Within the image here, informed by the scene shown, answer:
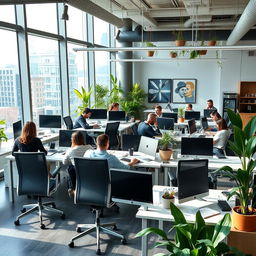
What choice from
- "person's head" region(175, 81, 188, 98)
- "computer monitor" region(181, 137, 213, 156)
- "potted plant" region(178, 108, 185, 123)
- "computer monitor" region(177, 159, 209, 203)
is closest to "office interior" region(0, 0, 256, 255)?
"person's head" region(175, 81, 188, 98)

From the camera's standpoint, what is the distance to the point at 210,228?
285 cm

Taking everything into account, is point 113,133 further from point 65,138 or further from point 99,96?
point 99,96

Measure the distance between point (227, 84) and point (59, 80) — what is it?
6.90m

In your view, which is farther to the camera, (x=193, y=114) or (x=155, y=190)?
(x=193, y=114)

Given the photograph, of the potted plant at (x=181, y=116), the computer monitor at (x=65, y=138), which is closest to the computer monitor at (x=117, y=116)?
the potted plant at (x=181, y=116)

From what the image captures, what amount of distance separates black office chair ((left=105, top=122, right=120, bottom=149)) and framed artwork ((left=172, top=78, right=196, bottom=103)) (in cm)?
599

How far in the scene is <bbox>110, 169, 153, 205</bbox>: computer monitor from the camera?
3689mm

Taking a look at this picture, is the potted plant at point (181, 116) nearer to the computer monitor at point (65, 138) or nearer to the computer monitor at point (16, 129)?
the computer monitor at point (65, 138)

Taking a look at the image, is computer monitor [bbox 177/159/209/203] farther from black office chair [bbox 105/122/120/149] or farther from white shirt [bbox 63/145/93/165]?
black office chair [bbox 105/122/120/149]

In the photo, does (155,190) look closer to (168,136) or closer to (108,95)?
(168,136)

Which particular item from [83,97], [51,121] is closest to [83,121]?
[51,121]

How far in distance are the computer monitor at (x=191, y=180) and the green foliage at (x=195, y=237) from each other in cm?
92

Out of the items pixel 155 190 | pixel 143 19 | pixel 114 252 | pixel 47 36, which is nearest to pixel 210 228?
pixel 155 190

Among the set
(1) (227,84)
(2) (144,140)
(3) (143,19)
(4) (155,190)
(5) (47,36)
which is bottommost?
(4) (155,190)
